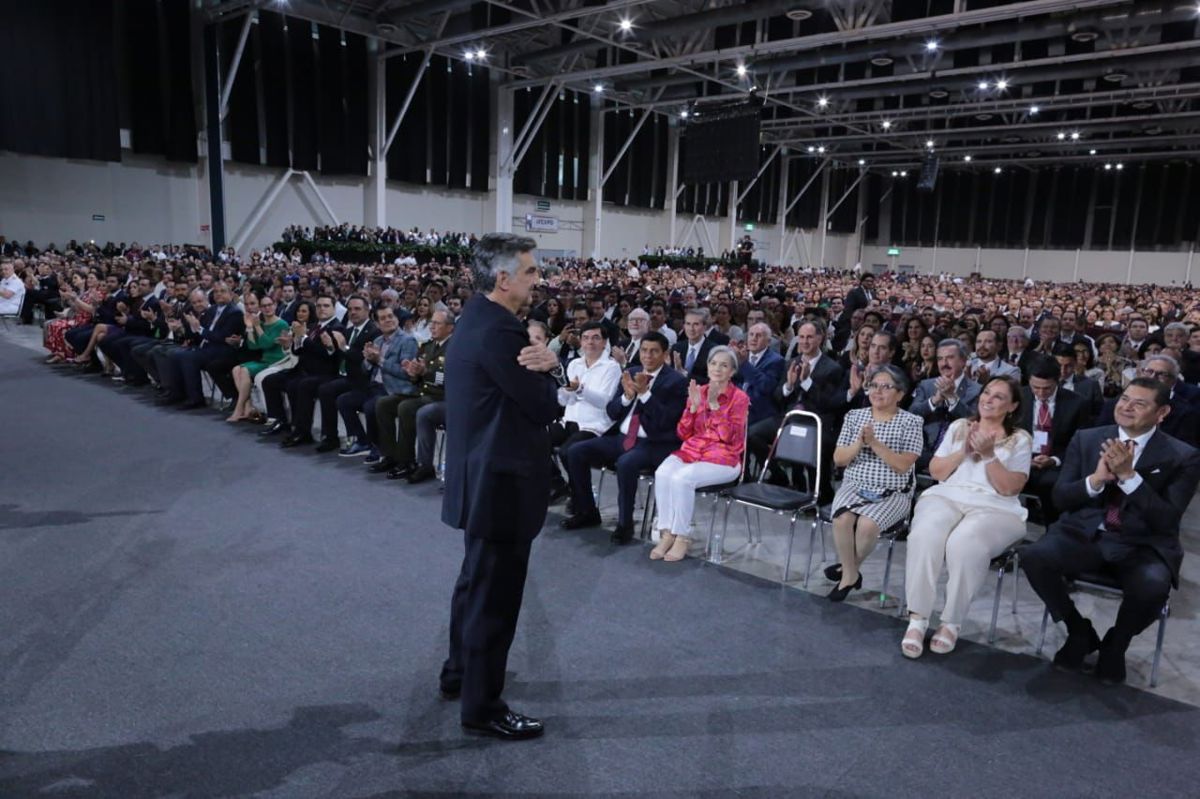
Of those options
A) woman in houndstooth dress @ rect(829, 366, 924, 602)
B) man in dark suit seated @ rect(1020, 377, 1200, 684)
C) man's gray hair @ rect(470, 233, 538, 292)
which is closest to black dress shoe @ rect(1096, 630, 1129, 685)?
man in dark suit seated @ rect(1020, 377, 1200, 684)

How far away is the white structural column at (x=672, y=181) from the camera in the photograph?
28.6m

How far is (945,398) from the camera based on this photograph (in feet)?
15.1

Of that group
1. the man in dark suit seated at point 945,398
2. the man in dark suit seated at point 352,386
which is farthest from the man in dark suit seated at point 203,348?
the man in dark suit seated at point 945,398

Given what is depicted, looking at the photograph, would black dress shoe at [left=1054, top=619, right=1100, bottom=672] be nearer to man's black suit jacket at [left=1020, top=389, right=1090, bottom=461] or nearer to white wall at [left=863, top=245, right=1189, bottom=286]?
man's black suit jacket at [left=1020, top=389, right=1090, bottom=461]

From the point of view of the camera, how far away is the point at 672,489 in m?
3.99

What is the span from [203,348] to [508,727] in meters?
5.87

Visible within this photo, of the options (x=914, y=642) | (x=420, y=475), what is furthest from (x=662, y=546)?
(x=420, y=475)

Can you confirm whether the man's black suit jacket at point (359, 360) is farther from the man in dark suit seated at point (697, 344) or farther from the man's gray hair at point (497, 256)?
the man's gray hair at point (497, 256)

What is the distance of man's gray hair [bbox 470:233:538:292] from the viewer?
87.9 inches

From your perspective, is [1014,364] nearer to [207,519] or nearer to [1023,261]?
[207,519]

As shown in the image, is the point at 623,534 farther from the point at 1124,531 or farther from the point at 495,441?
the point at 1124,531

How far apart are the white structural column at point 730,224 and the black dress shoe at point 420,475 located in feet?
91.7

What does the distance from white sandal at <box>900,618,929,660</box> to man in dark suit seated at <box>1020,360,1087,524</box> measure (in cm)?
162

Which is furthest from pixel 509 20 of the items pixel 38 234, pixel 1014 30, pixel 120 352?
pixel 120 352
